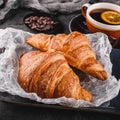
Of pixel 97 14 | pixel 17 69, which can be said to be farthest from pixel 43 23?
pixel 17 69

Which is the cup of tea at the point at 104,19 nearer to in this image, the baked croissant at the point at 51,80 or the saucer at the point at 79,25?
the saucer at the point at 79,25

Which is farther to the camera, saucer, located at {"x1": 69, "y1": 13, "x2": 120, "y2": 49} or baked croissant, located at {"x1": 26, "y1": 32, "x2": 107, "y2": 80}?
saucer, located at {"x1": 69, "y1": 13, "x2": 120, "y2": 49}

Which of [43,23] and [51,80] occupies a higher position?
[51,80]

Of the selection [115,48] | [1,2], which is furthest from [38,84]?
[1,2]

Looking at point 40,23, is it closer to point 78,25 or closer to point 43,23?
point 43,23

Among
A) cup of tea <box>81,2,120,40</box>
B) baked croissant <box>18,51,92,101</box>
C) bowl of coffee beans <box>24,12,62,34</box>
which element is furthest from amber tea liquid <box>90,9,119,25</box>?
baked croissant <box>18,51,92,101</box>

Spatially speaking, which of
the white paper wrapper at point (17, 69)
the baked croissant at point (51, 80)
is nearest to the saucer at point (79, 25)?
the white paper wrapper at point (17, 69)

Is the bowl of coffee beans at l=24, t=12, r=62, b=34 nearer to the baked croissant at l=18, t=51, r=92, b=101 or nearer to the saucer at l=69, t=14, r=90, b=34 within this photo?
the saucer at l=69, t=14, r=90, b=34
